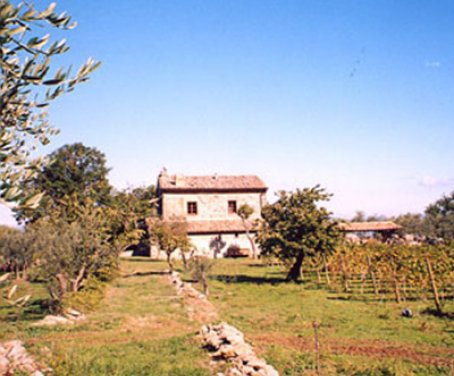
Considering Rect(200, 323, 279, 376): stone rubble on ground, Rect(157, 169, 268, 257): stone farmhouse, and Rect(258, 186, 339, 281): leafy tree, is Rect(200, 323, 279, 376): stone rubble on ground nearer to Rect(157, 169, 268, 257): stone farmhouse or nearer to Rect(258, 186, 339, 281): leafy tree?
Rect(258, 186, 339, 281): leafy tree

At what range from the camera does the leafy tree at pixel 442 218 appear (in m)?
57.6

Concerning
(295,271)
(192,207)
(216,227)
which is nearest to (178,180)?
(192,207)

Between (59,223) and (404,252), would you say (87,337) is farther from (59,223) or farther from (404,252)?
(404,252)

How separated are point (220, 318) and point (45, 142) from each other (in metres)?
11.7

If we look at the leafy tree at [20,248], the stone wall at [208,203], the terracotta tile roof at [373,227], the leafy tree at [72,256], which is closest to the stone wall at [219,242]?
the stone wall at [208,203]

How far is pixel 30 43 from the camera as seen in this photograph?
116 inches

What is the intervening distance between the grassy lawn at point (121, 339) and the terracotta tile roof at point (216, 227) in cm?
1939

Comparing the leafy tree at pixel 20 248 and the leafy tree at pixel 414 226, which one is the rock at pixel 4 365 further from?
the leafy tree at pixel 414 226

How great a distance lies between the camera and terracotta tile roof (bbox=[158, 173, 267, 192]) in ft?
133

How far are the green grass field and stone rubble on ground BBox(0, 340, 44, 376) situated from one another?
389mm

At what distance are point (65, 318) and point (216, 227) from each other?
25.6 metres

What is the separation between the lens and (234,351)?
371 inches

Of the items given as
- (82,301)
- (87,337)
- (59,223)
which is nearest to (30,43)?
(87,337)

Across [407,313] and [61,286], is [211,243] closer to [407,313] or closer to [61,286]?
[61,286]
